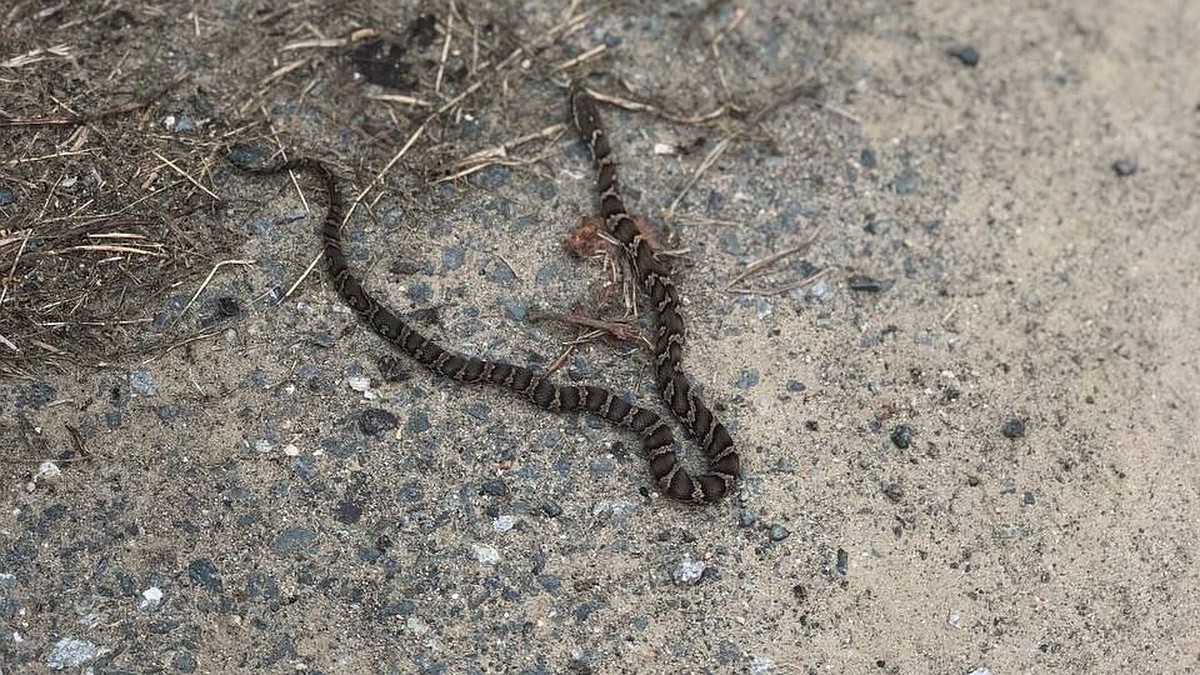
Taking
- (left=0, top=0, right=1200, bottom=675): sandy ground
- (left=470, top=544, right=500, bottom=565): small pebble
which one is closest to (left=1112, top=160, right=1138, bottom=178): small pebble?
(left=0, top=0, right=1200, bottom=675): sandy ground

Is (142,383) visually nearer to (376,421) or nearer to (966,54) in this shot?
(376,421)

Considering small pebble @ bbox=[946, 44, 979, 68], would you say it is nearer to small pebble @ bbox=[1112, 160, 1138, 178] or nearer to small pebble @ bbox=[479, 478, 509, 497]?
small pebble @ bbox=[1112, 160, 1138, 178]

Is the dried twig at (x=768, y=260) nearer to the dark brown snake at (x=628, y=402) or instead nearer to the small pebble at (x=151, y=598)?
the dark brown snake at (x=628, y=402)

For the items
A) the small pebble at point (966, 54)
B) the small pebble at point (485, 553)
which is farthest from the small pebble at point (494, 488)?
the small pebble at point (966, 54)

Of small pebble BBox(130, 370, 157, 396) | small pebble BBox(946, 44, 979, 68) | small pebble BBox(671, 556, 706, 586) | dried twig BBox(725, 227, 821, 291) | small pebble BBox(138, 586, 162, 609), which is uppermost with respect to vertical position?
small pebble BBox(946, 44, 979, 68)

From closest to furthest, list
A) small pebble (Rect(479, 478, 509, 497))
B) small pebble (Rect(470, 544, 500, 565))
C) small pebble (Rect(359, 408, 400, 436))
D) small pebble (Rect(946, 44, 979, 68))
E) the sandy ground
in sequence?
1. the sandy ground
2. small pebble (Rect(470, 544, 500, 565))
3. small pebble (Rect(479, 478, 509, 497))
4. small pebble (Rect(359, 408, 400, 436))
5. small pebble (Rect(946, 44, 979, 68))

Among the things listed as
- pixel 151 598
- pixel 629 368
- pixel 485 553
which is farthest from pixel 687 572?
pixel 151 598

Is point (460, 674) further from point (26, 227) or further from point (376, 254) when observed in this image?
point (26, 227)

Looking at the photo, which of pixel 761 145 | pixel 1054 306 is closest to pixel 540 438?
pixel 761 145
